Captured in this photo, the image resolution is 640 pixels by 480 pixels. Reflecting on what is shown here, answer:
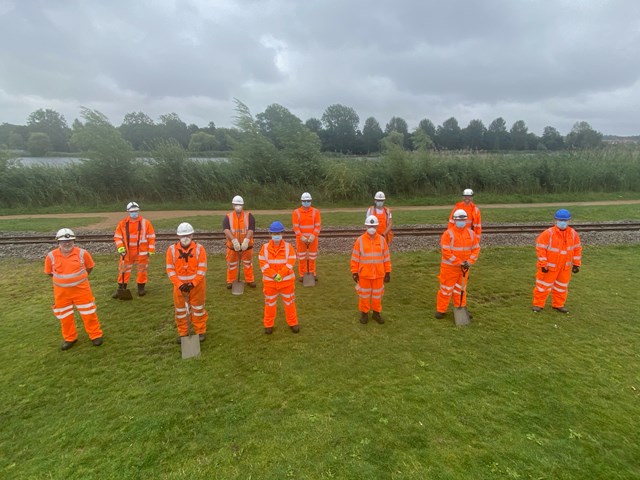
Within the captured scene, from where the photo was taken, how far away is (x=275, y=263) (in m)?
5.90

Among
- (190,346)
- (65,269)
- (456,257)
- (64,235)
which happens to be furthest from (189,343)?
(456,257)

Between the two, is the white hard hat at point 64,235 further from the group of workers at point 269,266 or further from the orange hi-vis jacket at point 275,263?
the orange hi-vis jacket at point 275,263

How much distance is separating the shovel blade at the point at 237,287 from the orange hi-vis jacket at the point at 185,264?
233 centimetres

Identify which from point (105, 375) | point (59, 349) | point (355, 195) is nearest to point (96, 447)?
point (105, 375)

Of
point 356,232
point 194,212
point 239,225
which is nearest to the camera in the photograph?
point 239,225

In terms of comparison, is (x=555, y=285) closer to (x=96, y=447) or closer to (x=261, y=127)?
(x=96, y=447)

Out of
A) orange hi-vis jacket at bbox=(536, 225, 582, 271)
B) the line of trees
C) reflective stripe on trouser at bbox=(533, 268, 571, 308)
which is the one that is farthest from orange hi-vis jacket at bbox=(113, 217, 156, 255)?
the line of trees

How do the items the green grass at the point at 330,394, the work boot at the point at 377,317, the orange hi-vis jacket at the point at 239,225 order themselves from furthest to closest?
the orange hi-vis jacket at the point at 239,225, the work boot at the point at 377,317, the green grass at the point at 330,394

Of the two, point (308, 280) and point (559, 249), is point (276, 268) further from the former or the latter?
point (559, 249)

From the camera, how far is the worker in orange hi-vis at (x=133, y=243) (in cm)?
754

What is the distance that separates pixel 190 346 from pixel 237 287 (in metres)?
2.47

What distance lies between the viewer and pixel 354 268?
20.6ft

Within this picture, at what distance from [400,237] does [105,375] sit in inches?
382

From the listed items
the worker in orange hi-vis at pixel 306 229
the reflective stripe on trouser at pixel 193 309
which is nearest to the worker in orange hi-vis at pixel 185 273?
the reflective stripe on trouser at pixel 193 309
